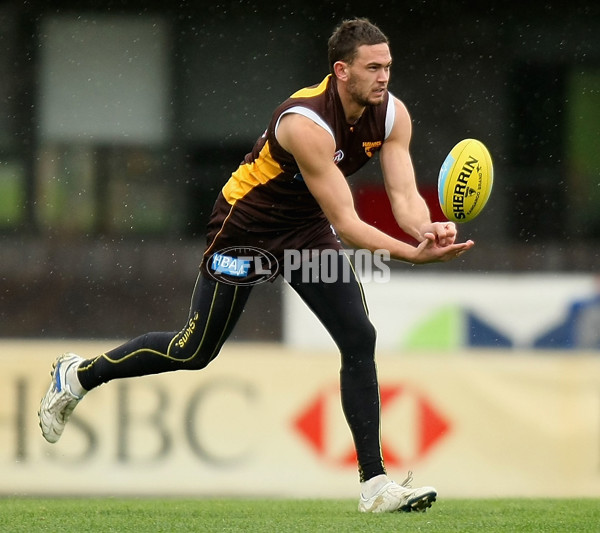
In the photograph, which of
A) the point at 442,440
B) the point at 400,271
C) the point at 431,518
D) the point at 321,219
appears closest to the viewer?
the point at 431,518

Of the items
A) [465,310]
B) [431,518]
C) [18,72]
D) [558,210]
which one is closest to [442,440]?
[465,310]

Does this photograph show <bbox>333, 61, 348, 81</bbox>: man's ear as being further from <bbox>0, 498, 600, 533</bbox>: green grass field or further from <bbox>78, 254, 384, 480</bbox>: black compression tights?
<bbox>0, 498, 600, 533</bbox>: green grass field

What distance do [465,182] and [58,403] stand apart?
7.22 ft

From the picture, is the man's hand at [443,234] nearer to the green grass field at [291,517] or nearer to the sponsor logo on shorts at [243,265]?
the sponsor logo on shorts at [243,265]

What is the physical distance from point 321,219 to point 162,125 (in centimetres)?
604

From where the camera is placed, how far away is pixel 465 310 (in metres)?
10.1

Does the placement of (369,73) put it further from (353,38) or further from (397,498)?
(397,498)

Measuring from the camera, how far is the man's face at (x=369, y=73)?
19.5 ft

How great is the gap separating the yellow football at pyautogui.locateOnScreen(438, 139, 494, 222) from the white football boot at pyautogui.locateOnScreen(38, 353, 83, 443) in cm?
196

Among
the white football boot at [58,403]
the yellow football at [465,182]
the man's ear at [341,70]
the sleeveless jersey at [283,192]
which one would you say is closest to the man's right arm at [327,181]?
the sleeveless jersey at [283,192]

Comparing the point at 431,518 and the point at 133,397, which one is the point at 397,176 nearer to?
the point at 431,518

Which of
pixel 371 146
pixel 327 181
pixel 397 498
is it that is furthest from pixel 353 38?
pixel 397 498

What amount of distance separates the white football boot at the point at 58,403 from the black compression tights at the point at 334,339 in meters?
0.48

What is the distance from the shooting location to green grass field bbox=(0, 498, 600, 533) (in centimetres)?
568
